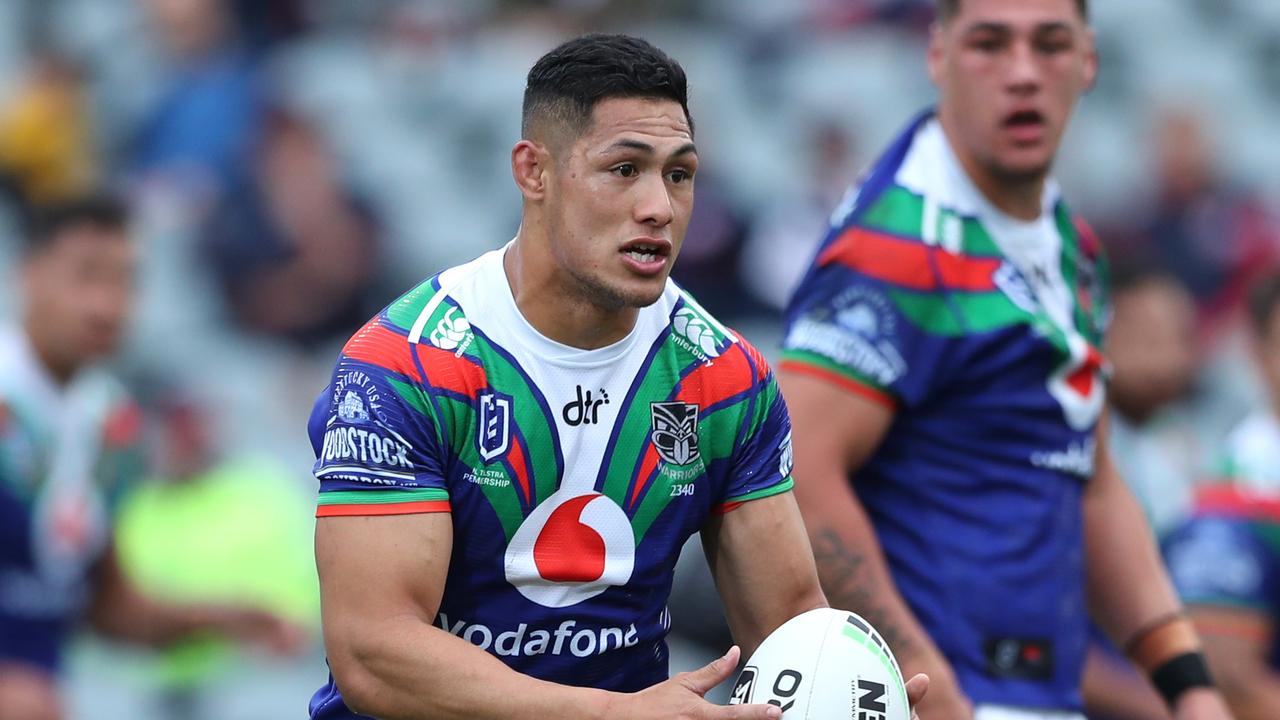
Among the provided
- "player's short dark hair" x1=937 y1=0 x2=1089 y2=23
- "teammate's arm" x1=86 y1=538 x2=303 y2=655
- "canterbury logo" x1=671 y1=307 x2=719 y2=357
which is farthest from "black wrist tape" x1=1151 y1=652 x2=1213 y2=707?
"teammate's arm" x1=86 y1=538 x2=303 y2=655

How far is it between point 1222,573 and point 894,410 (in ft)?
6.77

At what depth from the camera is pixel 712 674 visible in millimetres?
3348

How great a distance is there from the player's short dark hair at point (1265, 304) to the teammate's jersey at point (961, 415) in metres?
2.19


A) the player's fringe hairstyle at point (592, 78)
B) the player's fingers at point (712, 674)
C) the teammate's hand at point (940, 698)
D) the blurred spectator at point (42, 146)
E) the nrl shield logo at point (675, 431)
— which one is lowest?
the teammate's hand at point (940, 698)

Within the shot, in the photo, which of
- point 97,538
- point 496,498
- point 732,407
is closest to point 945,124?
point 732,407

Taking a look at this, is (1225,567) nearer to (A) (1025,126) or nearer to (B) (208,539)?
(A) (1025,126)

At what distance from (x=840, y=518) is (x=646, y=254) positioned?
114cm

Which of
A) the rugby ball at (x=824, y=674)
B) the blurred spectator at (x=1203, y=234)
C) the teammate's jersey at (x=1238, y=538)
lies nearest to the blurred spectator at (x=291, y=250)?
the blurred spectator at (x=1203, y=234)

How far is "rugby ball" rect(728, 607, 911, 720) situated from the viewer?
11.5ft

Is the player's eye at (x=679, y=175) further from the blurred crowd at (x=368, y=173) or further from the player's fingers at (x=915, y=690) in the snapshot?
the blurred crowd at (x=368, y=173)

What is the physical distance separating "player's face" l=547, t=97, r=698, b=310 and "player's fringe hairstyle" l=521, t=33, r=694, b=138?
2 centimetres

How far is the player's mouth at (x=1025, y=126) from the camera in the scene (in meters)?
4.93

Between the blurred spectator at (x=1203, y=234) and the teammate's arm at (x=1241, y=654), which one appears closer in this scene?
the teammate's arm at (x=1241, y=654)

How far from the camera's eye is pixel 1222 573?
20.4ft
